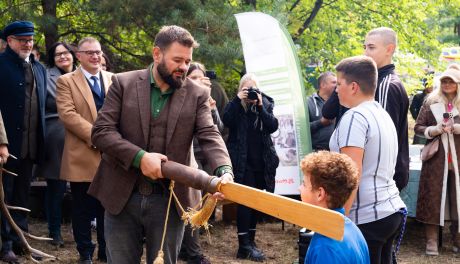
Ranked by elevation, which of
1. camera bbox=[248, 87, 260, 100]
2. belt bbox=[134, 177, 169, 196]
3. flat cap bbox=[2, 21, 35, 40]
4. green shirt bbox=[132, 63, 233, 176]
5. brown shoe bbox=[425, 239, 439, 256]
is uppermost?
flat cap bbox=[2, 21, 35, 40]

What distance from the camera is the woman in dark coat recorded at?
23.6ft

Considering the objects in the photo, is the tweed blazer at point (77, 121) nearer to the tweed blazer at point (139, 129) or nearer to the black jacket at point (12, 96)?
the black jacket at point (12, 96)

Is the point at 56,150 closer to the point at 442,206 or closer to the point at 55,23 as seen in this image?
the point at 55,23

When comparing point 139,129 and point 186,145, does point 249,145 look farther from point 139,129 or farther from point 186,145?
point 139,129

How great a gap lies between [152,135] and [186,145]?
0.21 metres

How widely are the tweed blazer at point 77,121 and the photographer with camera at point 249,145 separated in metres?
1.41

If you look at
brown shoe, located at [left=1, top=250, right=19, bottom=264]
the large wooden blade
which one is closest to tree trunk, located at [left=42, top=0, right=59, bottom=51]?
brown shoe, located at [left=1, top=250, right=19, bottom=264]

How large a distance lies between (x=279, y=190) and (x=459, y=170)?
2.04 meters

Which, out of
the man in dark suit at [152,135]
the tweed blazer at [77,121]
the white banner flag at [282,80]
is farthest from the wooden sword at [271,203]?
the white banner flag at [282,80]

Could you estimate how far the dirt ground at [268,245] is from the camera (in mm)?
7355

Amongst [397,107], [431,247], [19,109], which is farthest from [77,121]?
[431,247]

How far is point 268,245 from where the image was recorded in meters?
8.08

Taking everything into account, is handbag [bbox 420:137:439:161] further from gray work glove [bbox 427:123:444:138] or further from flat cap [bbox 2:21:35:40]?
flat cap [bbox 2:21:35:40]

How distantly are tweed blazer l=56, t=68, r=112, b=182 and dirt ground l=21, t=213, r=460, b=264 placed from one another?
909mm
